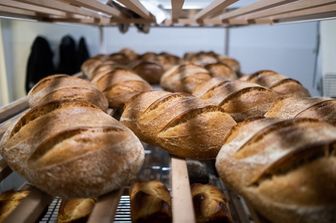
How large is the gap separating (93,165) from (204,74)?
3.95 feet

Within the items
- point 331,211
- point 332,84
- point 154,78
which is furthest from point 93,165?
point 332,84

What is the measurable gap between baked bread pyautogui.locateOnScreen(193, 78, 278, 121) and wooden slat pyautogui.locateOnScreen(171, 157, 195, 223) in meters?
0.39

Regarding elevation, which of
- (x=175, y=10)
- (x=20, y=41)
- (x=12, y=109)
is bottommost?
(x=12, y=109)

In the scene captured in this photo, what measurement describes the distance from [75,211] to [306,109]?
842 millimetres

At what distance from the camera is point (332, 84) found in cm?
205

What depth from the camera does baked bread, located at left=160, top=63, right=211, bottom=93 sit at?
5.90ft

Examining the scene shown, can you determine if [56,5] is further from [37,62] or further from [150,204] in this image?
[37,62]

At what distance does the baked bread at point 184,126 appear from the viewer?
992 millimetres

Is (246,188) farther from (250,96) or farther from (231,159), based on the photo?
(250,96)

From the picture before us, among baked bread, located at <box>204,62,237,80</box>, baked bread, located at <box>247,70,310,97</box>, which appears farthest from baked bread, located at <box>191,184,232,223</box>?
baked bread, located at <box>204,62,237,80</box>

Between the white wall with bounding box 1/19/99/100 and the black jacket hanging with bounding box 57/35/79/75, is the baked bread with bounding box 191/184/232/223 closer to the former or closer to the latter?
the white wall with bounding box 1/19/99/100

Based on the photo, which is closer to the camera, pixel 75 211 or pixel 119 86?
pixel 75 211

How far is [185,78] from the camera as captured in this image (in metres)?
1.83

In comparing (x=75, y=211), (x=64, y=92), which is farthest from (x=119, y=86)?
(x=75, y=211)
